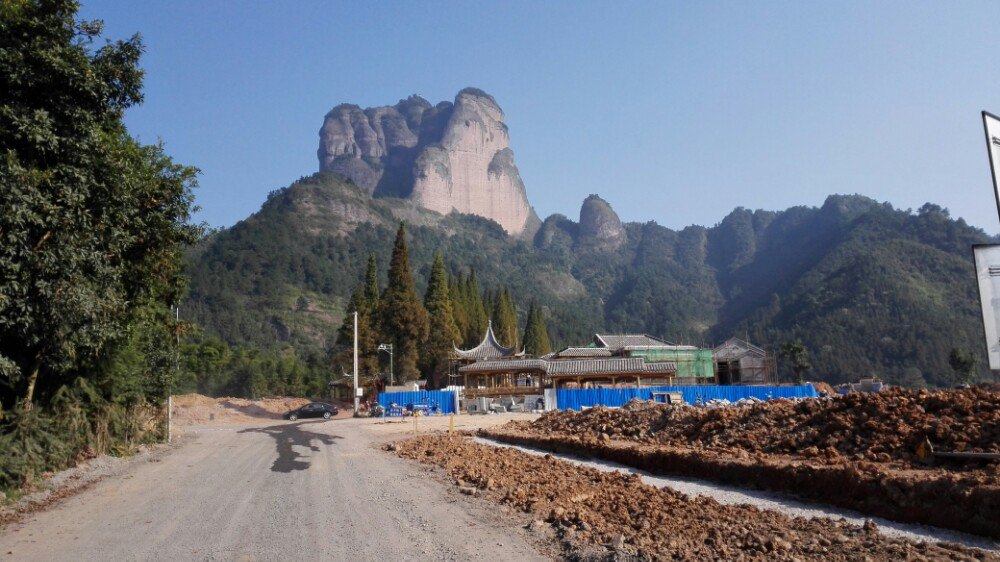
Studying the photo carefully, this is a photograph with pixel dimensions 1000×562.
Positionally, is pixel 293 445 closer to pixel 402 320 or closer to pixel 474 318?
pixel 402 320

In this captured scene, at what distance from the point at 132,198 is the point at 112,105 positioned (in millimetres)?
1726

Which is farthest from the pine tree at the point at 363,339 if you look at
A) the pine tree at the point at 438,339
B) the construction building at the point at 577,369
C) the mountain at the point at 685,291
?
the mountain at the point at 685,291

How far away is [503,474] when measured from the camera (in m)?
12.6

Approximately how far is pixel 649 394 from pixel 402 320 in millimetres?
22120

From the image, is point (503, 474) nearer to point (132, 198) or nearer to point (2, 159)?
point (132, 198)

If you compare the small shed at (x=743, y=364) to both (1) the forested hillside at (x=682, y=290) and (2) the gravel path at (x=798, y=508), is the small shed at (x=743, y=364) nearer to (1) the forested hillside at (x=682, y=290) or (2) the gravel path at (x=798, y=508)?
(1) the forested hillside at (x=682, y=290)

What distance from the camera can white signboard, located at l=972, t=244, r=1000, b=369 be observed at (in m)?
3.82

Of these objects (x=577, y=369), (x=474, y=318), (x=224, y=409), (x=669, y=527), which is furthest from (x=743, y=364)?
(x=669, y=527)

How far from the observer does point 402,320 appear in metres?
53.3

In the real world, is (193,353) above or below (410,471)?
above

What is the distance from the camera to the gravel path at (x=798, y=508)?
7383 mm

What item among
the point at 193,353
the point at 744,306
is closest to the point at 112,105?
the point at 193,353

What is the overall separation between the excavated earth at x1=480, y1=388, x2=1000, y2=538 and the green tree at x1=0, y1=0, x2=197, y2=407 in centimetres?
1098

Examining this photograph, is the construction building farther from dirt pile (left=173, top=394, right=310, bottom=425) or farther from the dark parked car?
dirt pile (left=173, top=394, right=310, bottom=425)
